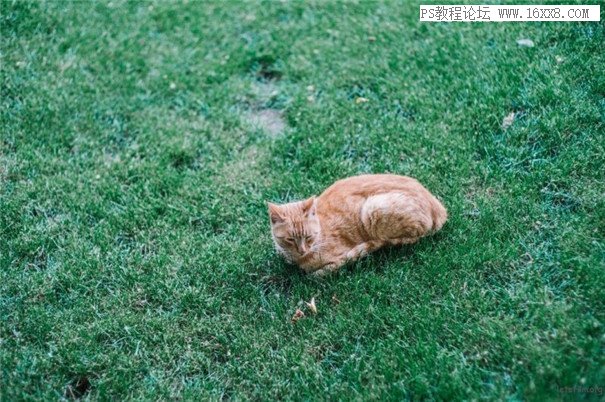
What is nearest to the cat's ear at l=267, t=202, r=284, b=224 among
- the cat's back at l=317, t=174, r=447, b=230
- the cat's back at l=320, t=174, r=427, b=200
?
the cat's back at l=317, t=174, r=447, b=230

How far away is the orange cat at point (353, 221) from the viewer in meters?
4.43

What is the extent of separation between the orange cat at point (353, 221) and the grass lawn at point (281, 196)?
5.1 inches

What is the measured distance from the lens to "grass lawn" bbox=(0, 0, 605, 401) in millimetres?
3965

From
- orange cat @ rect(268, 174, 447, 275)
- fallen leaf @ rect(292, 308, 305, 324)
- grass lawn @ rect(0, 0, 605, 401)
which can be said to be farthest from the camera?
orange cat @ rect(268, 174, 447, 275)

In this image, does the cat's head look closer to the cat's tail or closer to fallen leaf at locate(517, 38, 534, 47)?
the cat's tail

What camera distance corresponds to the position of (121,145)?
19.9ft

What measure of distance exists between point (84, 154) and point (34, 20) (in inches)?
90.1

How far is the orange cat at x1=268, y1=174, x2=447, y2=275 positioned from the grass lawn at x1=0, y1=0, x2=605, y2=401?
0.43 feet

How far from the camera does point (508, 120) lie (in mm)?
5508

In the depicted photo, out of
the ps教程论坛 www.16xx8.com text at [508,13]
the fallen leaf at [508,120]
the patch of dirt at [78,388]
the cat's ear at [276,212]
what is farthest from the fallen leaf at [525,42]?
the patch of dirt at [78,388]

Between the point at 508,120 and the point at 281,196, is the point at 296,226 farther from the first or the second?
the point at 508,120

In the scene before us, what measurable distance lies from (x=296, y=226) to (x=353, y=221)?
48cm

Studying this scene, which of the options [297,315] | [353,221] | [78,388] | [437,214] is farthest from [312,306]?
[78,388]

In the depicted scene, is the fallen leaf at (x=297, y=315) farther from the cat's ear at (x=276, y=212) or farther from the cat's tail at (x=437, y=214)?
the cat's tail at (x=437, y=214)
